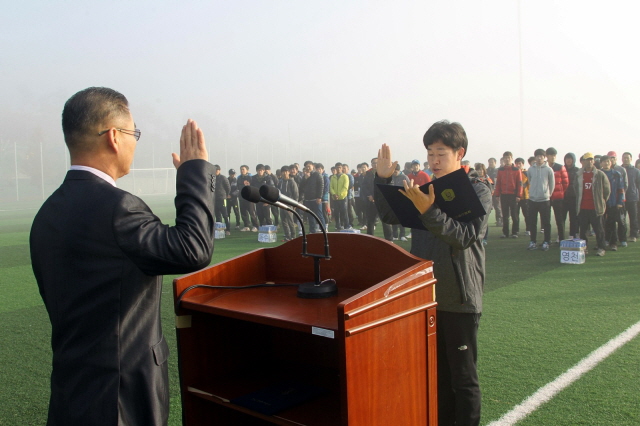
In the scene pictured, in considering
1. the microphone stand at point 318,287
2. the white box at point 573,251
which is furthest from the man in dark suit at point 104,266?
the white box at point 573,251

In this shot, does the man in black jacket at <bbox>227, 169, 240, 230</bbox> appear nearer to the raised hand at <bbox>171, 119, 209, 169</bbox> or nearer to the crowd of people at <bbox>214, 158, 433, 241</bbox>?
the crowd of people at <bbox>214, 158, 433, 241</bbox>

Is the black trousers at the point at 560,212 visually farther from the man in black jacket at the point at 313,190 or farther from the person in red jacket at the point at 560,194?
the man in black jacket at the point at 313,190

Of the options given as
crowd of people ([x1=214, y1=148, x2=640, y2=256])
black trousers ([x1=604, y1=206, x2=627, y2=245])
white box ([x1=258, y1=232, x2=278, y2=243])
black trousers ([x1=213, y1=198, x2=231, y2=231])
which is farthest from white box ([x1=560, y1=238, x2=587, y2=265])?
black trousers ([x1=213, y1=198, x2=231, y2=231])

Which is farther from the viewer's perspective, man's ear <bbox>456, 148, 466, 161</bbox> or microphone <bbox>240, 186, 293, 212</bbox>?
man's ear <bbox>456, 148, 466, 161</bbox>

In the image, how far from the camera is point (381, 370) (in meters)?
2.03

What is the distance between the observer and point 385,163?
3.11 m

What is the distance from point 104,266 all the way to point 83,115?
510 millimetres

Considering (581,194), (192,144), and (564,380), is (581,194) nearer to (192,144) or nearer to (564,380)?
(564,380)

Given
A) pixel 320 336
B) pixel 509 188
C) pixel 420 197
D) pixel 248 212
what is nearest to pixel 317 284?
pixel 320 336

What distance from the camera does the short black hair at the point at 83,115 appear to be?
1.83 metres

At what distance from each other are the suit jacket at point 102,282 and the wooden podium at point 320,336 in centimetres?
47

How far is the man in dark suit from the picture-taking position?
1.72m

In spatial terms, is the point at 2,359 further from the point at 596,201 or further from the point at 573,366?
the point at 596,201

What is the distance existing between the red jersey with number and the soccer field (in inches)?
67.0
